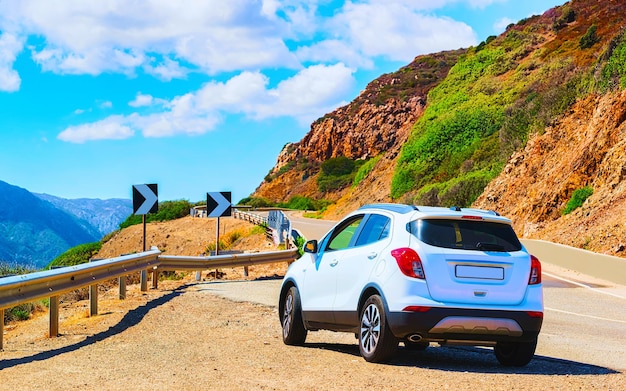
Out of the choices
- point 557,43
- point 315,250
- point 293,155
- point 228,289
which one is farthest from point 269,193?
point 315,250

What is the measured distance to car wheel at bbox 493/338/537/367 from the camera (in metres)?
9.12

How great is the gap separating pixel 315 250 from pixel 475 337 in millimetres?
2618

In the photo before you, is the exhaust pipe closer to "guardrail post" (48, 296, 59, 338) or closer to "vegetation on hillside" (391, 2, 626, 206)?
"guardrail post" (48, 296, 59, 338)

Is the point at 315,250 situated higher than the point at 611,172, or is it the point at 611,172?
the point at 611,172

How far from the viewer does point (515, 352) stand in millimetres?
9242

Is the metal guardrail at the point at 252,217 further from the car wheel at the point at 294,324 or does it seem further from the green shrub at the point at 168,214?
the car wheel at the point at 294,324

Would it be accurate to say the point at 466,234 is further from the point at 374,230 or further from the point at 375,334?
the point at 375,334

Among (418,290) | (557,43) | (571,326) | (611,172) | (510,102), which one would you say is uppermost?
(557,43)

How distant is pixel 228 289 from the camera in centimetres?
1956

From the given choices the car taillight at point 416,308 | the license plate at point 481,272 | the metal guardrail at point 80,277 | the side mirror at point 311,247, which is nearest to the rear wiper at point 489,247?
the license plate at point 481,272

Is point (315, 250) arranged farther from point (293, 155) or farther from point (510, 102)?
point (293, 155)

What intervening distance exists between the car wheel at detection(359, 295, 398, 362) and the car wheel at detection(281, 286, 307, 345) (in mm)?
1566

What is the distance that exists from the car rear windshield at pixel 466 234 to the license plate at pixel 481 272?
0.69 feet

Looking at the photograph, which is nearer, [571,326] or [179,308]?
[571,326]
